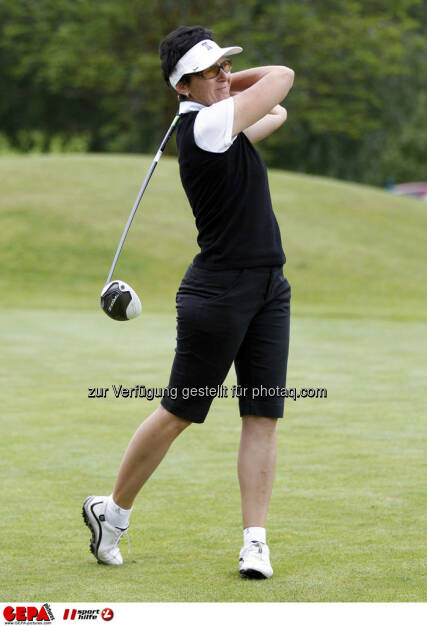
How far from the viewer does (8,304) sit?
1709cm

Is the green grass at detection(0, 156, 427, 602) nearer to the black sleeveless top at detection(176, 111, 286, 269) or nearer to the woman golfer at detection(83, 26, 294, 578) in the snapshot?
the woman golfer at detection(83, 26, 294, 578)

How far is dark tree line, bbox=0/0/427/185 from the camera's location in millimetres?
40219

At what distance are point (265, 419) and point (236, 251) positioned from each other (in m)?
→ 0.73

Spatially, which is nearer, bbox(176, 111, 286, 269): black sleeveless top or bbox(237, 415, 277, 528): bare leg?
bbox(176, 111, 286, 269): black sleeveless top

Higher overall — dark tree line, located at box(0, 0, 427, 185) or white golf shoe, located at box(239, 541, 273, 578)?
white golf shoe, located at box(239, 541, 273, 578)

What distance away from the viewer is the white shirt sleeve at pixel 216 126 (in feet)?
13.4

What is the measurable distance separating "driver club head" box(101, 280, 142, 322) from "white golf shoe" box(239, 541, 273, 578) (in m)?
1.05

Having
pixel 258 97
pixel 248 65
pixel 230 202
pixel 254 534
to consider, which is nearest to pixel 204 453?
pixel 254 534

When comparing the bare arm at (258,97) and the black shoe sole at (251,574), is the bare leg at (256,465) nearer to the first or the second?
the black shoe sole at (251,574)

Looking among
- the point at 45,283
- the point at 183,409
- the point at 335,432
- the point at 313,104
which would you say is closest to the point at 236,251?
the point at 183,409
